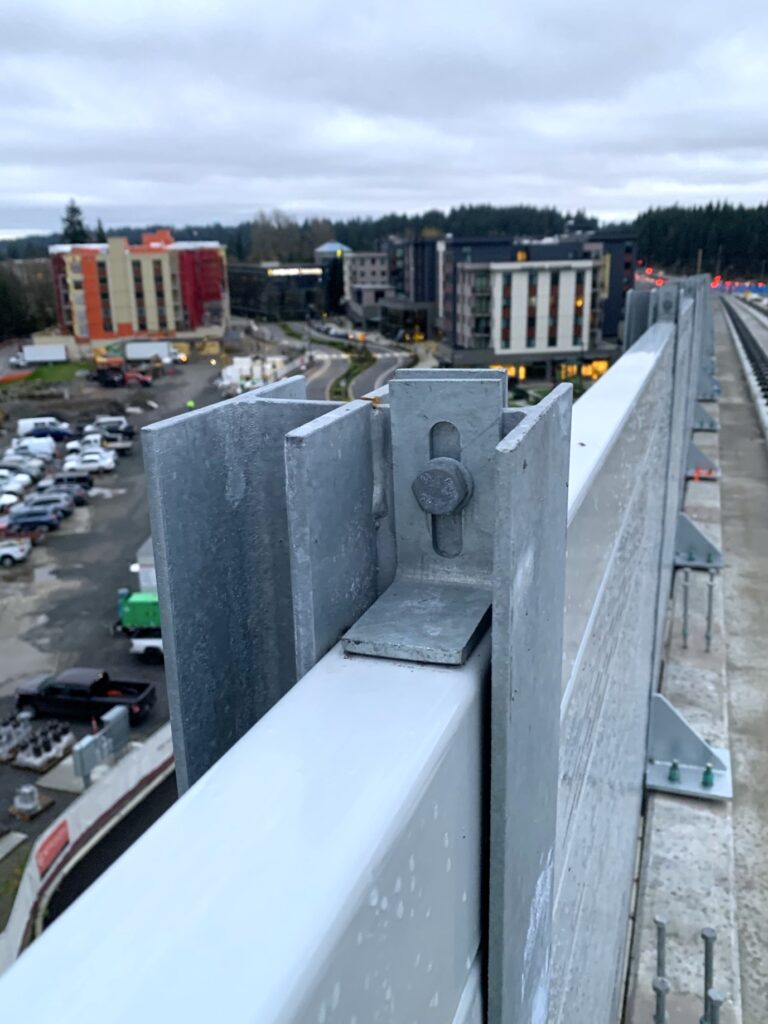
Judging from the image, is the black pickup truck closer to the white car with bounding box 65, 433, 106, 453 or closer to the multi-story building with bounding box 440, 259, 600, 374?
the white car with bounding box 65, 433, 106, 453

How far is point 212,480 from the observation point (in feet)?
6.35

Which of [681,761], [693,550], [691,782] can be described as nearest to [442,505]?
[691,782]

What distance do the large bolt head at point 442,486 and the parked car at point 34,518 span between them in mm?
32799

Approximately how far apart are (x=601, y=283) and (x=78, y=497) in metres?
36.9

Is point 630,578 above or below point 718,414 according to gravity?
above

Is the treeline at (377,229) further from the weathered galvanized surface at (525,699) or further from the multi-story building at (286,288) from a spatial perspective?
the weathered galvanized surface at (525,699)

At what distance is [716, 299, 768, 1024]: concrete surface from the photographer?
669 cm

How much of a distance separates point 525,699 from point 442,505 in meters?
0.43

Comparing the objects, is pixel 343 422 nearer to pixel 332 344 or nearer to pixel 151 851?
pixel 151 851

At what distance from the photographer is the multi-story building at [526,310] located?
51.4 meters

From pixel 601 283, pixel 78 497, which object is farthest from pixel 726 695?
pixel 601 283

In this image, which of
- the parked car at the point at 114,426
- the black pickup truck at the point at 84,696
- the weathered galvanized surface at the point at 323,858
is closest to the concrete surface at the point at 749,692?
the weathered galvanized surface at the point at 323,858

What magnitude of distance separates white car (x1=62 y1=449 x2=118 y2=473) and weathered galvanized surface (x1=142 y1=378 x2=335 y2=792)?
132 feet

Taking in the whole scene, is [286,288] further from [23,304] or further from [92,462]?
[92,462]
